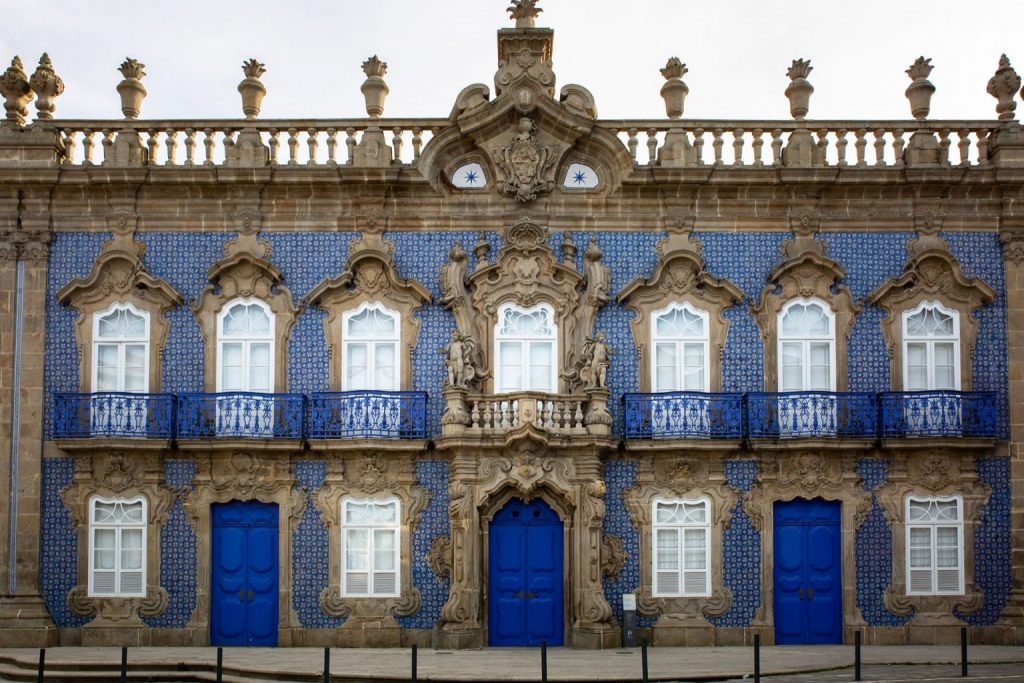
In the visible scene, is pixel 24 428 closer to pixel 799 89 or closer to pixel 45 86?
pixel 45 86

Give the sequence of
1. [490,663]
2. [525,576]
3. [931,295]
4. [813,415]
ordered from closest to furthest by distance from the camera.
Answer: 1. [490,663]
2. [525,576]
3. [813,415]
4. [931,295]

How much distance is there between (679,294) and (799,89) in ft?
12.3

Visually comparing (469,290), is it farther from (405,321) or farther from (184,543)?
(184,543)

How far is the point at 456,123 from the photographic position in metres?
21.5

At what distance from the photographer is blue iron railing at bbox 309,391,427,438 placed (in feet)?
68.8

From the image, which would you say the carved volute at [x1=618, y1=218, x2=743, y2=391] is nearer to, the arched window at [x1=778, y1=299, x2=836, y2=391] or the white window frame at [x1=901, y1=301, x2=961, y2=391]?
the arched window at [x1=778, y1=299, x2=836, y2=391]

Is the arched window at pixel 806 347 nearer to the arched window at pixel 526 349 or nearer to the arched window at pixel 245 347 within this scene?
the arched window at pixel 526 349

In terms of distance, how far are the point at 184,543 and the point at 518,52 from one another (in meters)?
9.06

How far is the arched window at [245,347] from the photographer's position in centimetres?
2145

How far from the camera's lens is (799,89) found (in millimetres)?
21938

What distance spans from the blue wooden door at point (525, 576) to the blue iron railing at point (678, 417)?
6.20 feet

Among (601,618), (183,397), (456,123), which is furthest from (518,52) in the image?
(601,618)

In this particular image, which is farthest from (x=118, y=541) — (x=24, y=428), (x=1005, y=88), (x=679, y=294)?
(x=1005, y=88)

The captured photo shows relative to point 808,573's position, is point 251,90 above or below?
above
